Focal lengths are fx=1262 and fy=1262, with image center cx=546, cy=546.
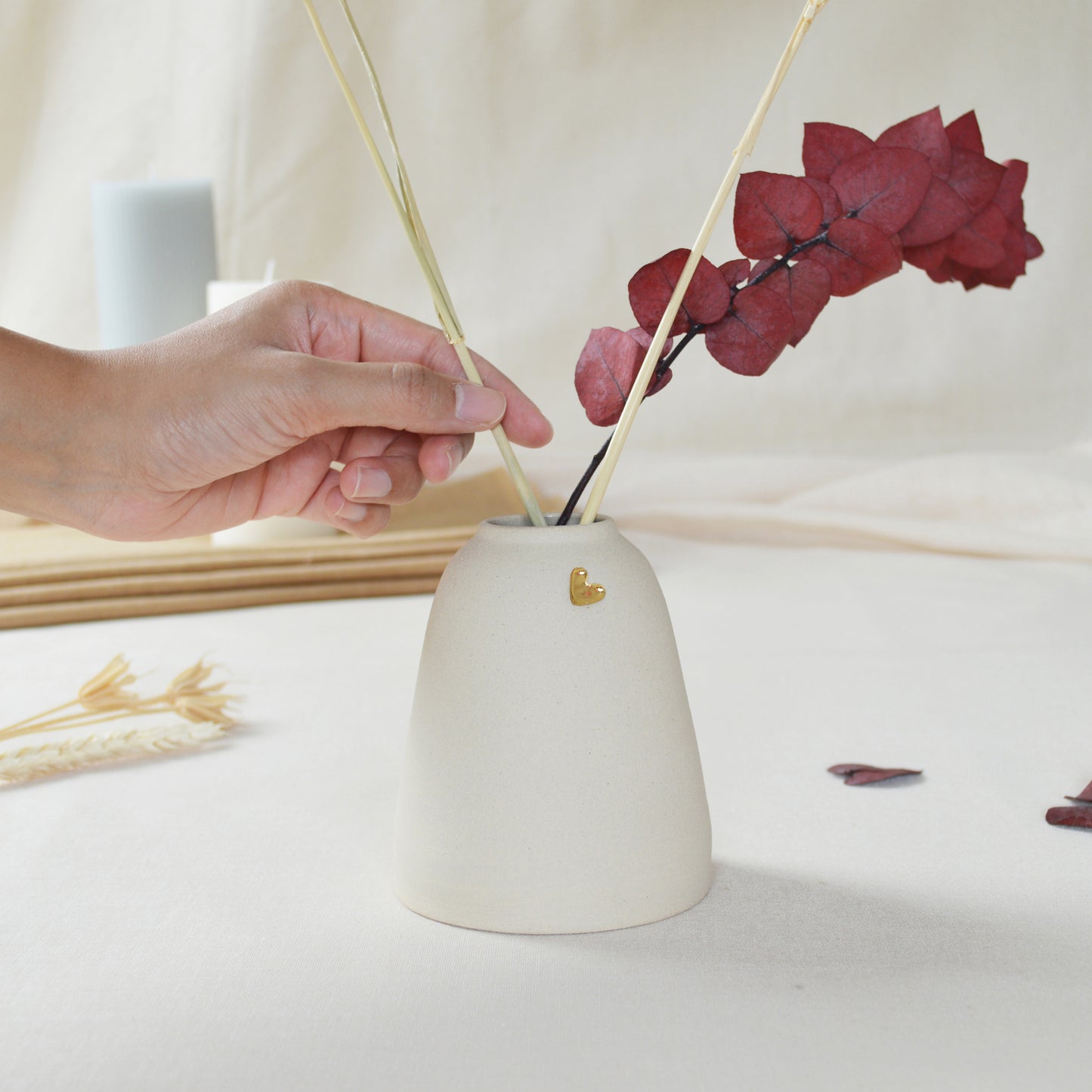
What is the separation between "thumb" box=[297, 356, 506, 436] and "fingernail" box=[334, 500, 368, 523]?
218 millimetres

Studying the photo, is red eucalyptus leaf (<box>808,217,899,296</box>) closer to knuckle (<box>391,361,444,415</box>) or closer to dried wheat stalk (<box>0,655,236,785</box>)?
knuckle (<box>391,361,444,415</box>)

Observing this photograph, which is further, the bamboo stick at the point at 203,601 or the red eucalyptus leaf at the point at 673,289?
the bamboo stick at the point at 203,601

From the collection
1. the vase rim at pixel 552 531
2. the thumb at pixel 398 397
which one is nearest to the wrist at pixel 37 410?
the thumb at pixel 398 397

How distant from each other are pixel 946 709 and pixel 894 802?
0.61 feet

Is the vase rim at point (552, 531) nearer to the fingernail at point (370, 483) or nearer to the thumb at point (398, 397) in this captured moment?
the thumb at point (398, 397)

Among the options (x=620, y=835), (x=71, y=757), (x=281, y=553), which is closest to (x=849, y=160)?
(x=620, y=835)

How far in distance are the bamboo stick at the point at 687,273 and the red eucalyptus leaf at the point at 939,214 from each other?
0.29ft

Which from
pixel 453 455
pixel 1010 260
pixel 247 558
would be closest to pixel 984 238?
pixel 1010 260

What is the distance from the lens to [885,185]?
0.57 m

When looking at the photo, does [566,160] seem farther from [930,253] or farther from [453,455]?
[930,253]

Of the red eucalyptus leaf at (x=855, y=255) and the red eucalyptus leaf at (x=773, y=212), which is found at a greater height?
the red eucalyptus leaf at (x=773, y=212)

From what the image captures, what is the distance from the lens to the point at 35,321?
7.06 ft

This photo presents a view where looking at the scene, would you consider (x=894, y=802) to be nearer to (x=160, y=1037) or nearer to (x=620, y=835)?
(x=620, y=835)

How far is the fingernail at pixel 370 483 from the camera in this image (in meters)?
0.84
